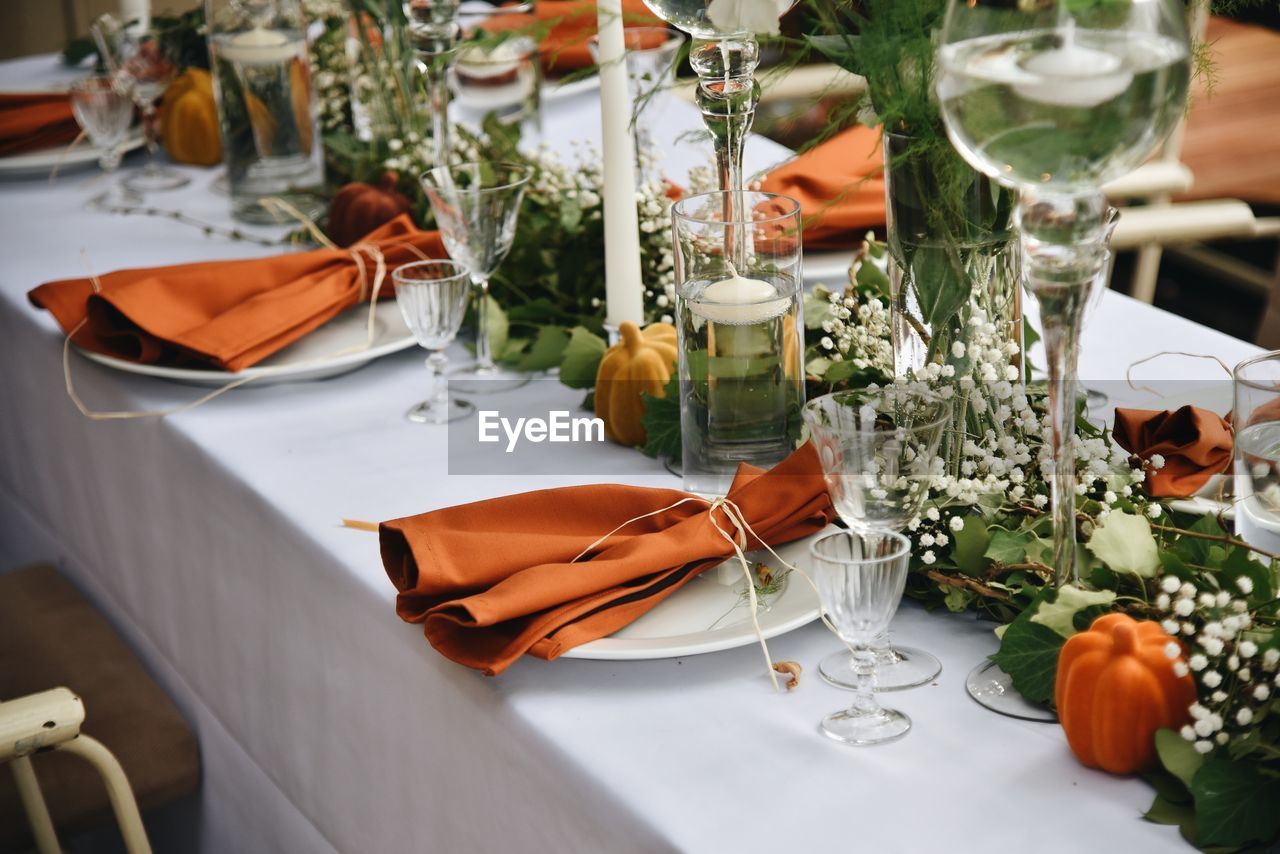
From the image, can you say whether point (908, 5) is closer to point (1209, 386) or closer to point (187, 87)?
point (1209, 386)

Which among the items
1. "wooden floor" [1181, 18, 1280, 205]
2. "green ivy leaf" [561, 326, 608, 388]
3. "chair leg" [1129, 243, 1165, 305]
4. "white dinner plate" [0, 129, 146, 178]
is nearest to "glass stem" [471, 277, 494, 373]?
"green ivy leaf" [561, 326, 608, 388]

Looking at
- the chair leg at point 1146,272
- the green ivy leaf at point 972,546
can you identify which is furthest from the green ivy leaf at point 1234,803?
the chair leg at point 1146,272

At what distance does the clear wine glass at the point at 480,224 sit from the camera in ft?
3.90

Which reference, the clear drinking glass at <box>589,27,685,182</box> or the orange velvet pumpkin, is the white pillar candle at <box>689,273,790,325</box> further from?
the clear drinking glass at <box>589,27,685,182</box>

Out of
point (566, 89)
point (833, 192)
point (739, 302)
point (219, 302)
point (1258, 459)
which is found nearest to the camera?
point (1258, 459)

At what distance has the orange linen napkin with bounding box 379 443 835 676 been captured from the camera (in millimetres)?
829

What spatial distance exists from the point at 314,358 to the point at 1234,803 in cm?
93

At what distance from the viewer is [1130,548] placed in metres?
0.78

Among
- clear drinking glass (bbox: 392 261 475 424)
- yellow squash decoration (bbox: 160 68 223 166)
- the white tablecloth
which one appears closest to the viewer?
the white tablecloth

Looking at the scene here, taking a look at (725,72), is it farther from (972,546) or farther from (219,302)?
(219,302)

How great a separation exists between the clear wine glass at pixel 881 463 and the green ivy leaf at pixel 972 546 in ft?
0.17

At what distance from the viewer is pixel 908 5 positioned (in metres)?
0.82

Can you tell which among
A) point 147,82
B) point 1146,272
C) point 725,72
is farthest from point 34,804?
point 1146,272

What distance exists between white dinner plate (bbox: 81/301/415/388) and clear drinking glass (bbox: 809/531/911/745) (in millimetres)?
682
